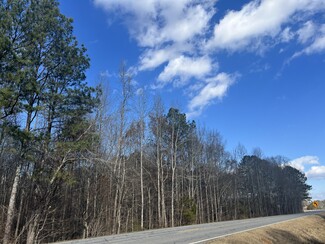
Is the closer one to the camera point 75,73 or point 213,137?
point 75,73

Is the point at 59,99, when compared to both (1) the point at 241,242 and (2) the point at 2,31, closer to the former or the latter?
(2) the point at 2,31

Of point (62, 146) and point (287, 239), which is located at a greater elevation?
point (62, 146)

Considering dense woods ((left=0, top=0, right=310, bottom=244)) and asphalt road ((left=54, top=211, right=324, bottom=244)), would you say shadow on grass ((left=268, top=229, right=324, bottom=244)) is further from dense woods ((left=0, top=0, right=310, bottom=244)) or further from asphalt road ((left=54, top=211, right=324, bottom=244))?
dense woods ((left=0, top=0, right=310, bottom=244))

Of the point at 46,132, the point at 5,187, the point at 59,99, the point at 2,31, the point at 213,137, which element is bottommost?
the point at 5,187

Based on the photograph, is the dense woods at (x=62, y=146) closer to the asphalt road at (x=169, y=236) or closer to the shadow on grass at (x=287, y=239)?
the asphalt road at (x=169, y=236)

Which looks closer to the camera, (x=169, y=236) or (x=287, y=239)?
(x=169, y=236)

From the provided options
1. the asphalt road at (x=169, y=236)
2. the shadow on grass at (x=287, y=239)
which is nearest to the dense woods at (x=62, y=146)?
the asphalt road at (x=169, y=236)

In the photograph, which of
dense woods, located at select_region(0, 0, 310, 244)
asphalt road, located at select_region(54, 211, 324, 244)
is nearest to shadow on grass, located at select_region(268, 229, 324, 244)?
asphalt road, located at select_region(54, 211, 324, 244)

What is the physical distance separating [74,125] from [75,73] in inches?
144

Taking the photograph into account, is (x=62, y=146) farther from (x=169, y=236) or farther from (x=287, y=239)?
(x=287, y=239)

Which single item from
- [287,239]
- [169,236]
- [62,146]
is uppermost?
[62,146]

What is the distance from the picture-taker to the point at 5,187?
82.1 ft

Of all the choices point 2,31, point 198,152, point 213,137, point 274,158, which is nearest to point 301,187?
point 274,158

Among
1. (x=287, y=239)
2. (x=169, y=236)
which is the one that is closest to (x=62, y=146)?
(x=169, y=236)
